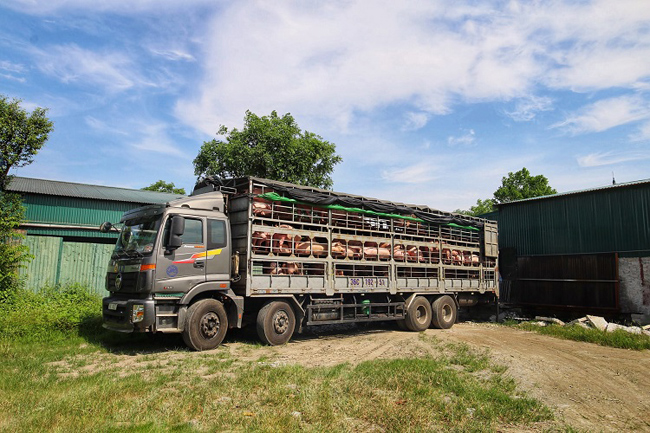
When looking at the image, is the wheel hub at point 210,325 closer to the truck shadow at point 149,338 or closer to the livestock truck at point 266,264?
the livestock truck at point 266,264

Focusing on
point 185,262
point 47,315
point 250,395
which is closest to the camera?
point 250,395

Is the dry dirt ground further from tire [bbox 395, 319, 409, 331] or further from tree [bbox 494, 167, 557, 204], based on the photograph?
tree [bbox 494, 167, 557, 204]

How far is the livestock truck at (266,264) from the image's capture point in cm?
901

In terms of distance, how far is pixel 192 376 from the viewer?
6992 mm

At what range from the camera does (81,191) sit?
26.6 m

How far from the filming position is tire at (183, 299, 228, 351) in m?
9.02

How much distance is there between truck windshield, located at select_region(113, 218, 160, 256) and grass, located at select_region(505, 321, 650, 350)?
1164cm

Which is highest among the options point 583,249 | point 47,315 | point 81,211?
point 81,211

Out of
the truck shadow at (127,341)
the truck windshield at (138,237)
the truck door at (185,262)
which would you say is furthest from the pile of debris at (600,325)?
the truck windshield at (138,237)

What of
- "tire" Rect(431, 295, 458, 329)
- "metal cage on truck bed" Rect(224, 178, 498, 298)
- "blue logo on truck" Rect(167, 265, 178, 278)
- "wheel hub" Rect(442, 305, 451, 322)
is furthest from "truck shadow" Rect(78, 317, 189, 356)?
"wheel hub" Rect(442, 305, 451, 322)

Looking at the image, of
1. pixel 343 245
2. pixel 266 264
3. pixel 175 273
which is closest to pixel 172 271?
pixel 175 273

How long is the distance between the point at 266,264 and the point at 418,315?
233 inches

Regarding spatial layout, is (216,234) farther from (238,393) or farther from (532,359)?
(532,359)

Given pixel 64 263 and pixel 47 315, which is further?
pixel 64 263
